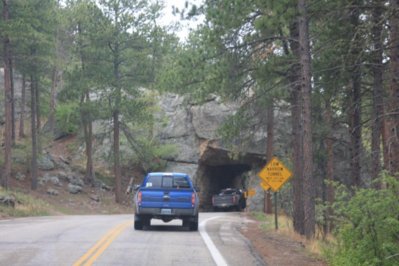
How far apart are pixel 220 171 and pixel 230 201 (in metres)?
8.69

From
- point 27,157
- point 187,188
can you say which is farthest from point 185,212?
point 27,157

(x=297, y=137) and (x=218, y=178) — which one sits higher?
(x=297, y=137)

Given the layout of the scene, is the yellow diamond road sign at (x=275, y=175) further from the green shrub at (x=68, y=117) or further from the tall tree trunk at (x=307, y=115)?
the green shrub at (x=68, y=117)

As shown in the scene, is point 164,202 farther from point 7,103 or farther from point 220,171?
point 220,171

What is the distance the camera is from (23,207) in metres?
31.2

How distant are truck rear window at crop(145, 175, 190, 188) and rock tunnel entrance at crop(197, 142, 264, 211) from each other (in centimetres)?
2078

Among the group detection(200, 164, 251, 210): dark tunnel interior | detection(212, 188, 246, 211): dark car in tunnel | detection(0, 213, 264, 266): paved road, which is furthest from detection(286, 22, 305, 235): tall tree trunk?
detection(200, 164, 251, 210): dark tunnel interior

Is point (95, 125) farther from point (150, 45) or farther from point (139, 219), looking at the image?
point (139, 219)

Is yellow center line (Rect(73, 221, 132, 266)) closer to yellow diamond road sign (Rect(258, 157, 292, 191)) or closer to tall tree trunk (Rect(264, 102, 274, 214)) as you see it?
yellow diamond road sign (Rect(258, 157, 292, 191))

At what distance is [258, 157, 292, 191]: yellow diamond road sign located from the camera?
763 inches

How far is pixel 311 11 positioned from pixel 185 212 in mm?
7560

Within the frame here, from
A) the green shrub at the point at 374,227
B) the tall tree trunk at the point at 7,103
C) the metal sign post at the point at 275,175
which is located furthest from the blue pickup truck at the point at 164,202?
the tall tree trunk at the point at 7,103

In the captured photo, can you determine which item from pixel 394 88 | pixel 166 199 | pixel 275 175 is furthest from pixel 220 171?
pixel 394 88

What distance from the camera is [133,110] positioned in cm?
4016
